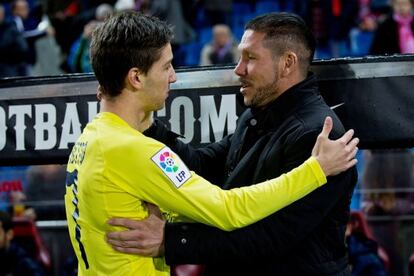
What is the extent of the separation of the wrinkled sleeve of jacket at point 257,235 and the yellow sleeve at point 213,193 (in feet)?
0.29

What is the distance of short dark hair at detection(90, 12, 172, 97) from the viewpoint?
3.12 meters

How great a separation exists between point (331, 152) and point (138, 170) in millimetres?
687

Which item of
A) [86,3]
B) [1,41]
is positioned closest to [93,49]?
[1,41]

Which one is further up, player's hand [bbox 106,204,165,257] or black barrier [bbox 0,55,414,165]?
black barrier [bbox 0,55,414,165]

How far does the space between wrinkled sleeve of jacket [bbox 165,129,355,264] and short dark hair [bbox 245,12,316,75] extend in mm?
499

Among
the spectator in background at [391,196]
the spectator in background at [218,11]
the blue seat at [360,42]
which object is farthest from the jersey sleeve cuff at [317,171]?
the spectator in background at [218,11]

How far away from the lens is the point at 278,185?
3.08 meters

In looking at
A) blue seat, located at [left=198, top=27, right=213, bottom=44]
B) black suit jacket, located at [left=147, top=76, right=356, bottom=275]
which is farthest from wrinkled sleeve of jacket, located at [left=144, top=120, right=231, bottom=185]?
blue seat, located at [left=198, top=27, right=213, bottom=44]

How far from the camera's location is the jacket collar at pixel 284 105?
3.41 meters

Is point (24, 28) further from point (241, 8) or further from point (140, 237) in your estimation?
point (140, 237)

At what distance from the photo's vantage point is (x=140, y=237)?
10.3ft

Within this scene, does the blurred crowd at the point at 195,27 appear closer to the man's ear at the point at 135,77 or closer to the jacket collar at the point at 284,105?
the jacket collar at the point at 284,105

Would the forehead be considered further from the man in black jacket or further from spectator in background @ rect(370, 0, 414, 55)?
spectator in background @ rect(370, 0, 414, 55)

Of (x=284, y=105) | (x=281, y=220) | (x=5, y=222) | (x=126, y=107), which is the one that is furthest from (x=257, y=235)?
(x=5, y=222)
